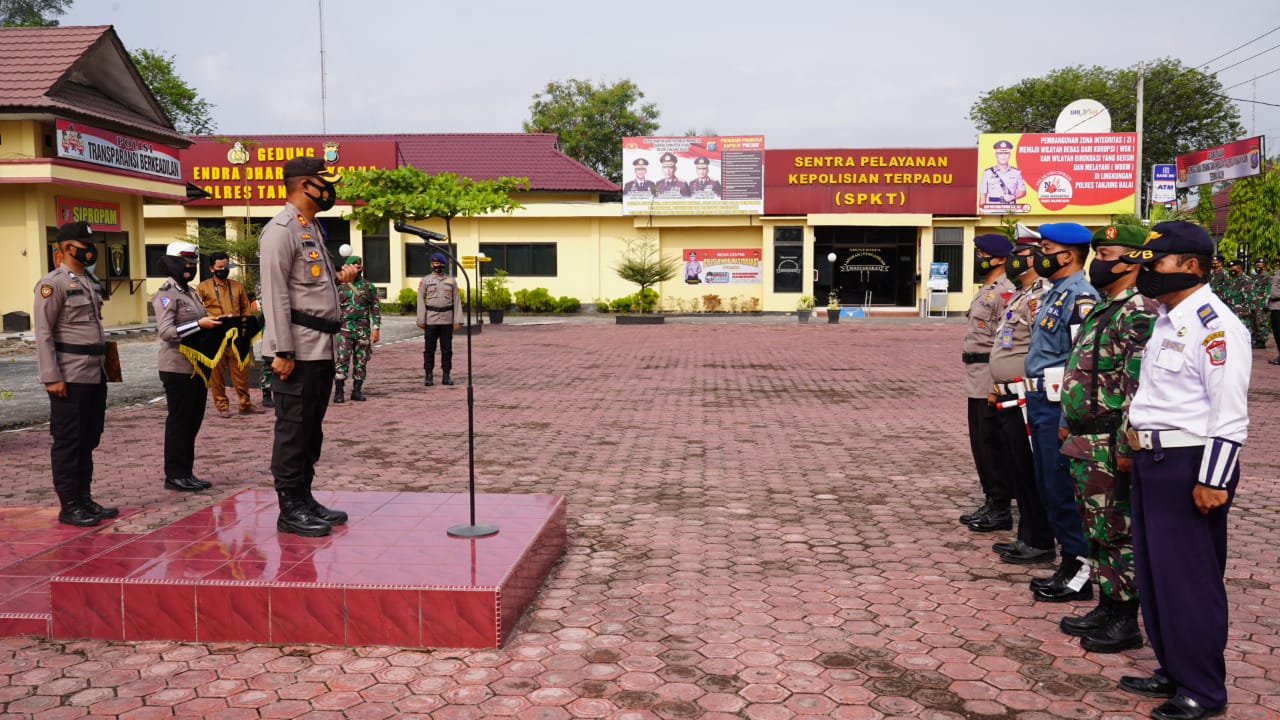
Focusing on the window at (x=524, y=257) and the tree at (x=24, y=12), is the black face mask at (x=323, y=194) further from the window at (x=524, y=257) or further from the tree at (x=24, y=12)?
the tree at (x=24, y=12)

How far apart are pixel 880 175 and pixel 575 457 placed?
26288 millimetres

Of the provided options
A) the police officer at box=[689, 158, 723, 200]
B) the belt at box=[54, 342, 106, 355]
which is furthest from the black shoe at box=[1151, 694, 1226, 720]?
the police officer at box=[689, 158, 723, 200]

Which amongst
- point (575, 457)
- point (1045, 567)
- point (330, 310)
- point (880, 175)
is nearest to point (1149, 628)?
point (1045, 567)

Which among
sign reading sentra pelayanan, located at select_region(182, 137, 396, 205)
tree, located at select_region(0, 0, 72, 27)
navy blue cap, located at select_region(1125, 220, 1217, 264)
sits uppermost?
tree, located at select_region(0, 0, 72, 27)

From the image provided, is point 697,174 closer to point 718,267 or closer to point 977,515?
point 718,267

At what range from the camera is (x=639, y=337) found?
77.9 feet

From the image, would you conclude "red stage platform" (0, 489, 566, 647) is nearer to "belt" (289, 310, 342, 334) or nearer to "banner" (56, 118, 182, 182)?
"belt" (289, 310, 342, 334)

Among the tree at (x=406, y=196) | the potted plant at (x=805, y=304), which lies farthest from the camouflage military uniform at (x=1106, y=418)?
the potted plant at (x=805, y=304)

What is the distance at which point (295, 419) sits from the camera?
500cm

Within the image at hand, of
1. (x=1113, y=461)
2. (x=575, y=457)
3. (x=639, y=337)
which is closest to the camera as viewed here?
(x=1113, y=461)

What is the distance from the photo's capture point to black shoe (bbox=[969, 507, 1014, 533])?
601 cm

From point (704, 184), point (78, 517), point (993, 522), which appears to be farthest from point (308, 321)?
point (704, 184)

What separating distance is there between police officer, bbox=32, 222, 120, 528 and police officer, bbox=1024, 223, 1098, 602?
5212mm

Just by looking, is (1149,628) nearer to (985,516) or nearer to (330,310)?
(985,516)
